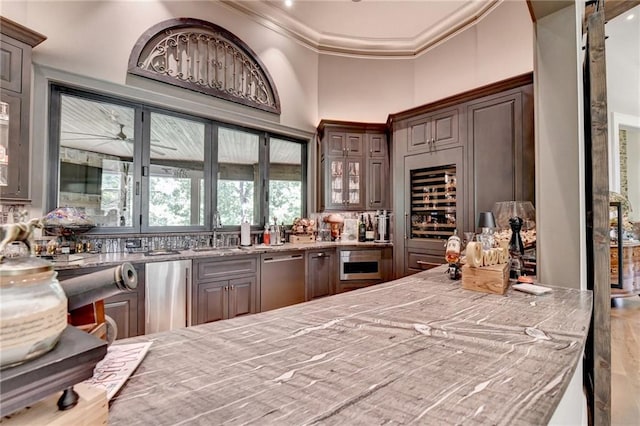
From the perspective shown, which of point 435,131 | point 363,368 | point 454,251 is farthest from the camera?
point 435,131

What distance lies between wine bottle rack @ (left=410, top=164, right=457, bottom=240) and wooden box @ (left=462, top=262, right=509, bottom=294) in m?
2.11

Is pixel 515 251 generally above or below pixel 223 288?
above

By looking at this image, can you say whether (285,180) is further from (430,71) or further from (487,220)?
(430,71)

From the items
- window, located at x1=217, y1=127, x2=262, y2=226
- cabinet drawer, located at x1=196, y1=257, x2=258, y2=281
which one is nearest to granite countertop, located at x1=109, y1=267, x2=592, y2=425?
cabinet drawer, located at x1=196, y1=257, x2=258, y2=281

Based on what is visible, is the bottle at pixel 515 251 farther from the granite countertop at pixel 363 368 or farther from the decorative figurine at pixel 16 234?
the decorative figurine at pixel 16 234

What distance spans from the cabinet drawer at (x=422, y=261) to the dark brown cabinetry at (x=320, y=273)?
1058mm

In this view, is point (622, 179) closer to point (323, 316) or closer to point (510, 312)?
point (510, 312)

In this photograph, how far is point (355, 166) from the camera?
4.46 metres

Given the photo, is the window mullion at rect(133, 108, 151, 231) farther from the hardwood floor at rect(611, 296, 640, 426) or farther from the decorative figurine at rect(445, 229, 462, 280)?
the hardwood floor at rect(611, 296, 640, 426)

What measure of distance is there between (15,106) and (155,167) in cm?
114

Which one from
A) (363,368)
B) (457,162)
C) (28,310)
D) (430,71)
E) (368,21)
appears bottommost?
(363,368)

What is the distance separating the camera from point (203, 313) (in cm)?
284

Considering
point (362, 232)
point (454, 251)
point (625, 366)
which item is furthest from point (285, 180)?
point (625, 366)

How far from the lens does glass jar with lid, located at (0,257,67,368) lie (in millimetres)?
371
